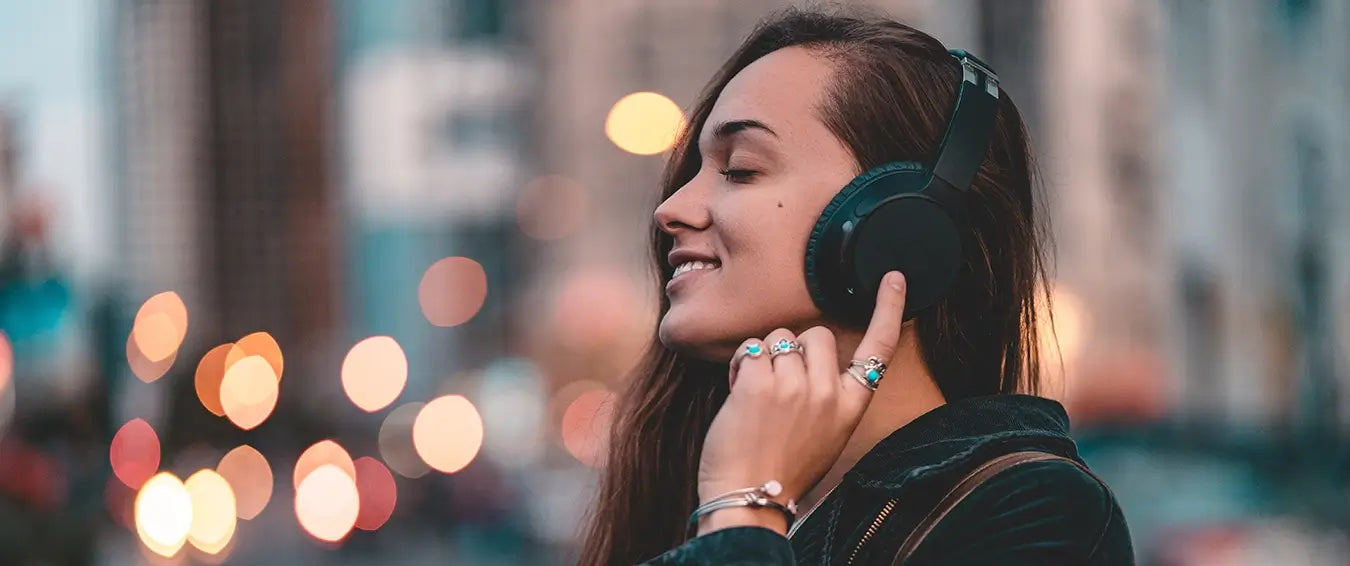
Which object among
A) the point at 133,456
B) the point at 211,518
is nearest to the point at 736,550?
the point at 211,518

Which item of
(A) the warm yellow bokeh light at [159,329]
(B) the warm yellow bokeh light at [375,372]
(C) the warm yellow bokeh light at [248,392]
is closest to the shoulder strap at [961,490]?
(A) the warm yellow bokeh light at [159,329]

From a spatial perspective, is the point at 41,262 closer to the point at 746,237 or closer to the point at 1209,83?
the point at 746,237

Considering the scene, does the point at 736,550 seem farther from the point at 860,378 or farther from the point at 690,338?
the point at 690,338

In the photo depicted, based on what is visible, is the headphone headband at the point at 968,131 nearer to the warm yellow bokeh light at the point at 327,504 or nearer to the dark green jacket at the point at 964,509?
the dark green jacket at the point at 964,509

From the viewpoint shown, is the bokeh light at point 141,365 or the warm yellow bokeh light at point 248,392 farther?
the warm yellow bokeh light at point 248,392

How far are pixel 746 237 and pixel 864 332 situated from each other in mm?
226

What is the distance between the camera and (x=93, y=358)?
19.7 m

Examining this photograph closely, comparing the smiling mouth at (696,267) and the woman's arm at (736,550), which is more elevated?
the smiling mouth at (696,267)

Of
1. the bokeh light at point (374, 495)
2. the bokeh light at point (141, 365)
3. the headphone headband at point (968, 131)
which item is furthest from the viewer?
the bokeh light at point (141, 365)

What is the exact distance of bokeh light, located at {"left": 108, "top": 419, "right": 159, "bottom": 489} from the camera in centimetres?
2786

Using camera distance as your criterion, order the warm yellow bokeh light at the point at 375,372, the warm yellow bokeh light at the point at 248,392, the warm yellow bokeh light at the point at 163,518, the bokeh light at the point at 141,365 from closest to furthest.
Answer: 1. the warm yellow bokeh light at the point at 163,518
2. the bokeh light at the point at 141,365
3. the warm yellow bokeh light at the point at 248,392
4. the warm yellow bokeh light at the point at 375,372

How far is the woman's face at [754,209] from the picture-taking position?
2.61m

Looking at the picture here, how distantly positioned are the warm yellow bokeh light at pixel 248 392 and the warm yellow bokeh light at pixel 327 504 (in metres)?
14.7

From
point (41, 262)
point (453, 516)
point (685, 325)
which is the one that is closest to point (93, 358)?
point (41, 262)
